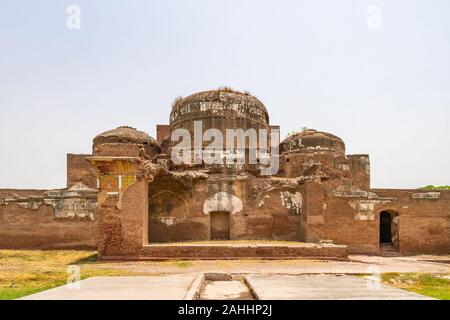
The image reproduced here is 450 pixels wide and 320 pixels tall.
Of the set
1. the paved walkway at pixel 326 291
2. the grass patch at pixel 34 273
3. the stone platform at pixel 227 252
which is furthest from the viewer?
the stone platform at pixel 227 252

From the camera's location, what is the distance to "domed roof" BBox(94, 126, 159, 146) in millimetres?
22562

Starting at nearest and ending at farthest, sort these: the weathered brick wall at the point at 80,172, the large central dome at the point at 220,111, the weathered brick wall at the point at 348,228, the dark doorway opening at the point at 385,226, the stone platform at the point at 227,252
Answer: the stone platform at the point at 227,252 < the weathered brick wall at the point at 348,228 < the large central dome at the point at 220,111 < the weathered brick wall at the point at 80,172 < the dark doorway opening at the point at 385,226

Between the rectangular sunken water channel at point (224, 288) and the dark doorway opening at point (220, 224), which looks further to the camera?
the dark doorway opening at point (220, 224)

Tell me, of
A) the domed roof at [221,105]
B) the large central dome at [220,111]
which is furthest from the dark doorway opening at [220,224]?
the domed roof at [221,105]

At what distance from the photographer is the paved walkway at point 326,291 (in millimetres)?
5602

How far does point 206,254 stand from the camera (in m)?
13.6

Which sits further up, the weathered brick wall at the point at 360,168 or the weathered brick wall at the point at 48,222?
the weathered brick wall at the point at 360,168

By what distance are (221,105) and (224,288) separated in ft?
42.1

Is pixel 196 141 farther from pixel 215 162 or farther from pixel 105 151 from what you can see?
pixel 105 151

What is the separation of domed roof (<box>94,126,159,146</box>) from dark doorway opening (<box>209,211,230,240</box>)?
7.50 m

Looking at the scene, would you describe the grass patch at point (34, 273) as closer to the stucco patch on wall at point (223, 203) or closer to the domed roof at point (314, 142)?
the stucco patch on wall at point (223, 203)

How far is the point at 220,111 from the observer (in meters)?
19.6

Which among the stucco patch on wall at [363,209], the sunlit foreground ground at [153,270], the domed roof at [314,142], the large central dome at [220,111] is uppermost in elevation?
the large central dome at [220,111]

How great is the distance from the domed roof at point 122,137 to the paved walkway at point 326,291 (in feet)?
53.1
